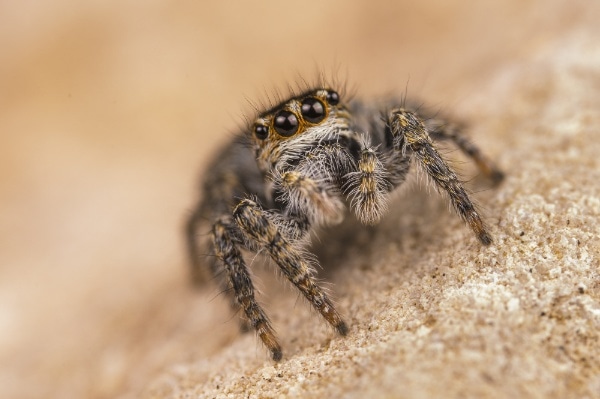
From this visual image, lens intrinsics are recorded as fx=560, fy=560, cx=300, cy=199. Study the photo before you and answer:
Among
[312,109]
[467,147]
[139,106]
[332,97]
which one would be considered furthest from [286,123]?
[139,106]

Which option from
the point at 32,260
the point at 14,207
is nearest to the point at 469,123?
the point at 32,260

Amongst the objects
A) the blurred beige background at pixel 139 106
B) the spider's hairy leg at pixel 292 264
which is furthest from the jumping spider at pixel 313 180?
the blurred beige background at pixel 139 106

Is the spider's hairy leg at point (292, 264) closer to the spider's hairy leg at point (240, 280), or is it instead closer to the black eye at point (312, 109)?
the spider's hairy leg at point (240, 280)

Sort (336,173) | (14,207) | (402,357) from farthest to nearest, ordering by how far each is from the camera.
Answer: (14,207) < (336,173) < (402,357)

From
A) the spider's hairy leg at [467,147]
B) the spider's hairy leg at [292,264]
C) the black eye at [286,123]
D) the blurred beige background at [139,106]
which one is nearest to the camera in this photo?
the spider's hairy leg at [292,264]

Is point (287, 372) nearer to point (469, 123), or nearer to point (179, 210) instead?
point (469, 123)

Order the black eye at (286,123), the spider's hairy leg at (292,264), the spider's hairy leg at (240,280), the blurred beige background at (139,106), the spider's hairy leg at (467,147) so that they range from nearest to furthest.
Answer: the spider's hairy leg at (292,264) < the spider's hairy leg at (240,280) < the black eye at (286,123) < the spider's hairy leg at (467,147) < the blurred beige background at (139,106)

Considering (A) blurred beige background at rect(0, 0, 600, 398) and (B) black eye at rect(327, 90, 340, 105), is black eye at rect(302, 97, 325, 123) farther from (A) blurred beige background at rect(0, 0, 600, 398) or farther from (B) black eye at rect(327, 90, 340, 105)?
(A) blurred beige background at rect(0, 0, 600, 398)
